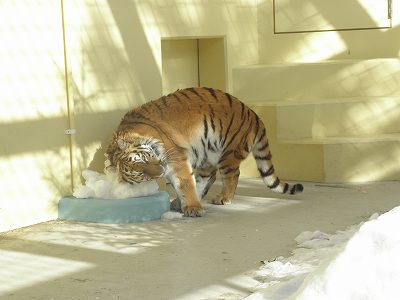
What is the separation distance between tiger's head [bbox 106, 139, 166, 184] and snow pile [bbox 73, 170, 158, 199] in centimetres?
7

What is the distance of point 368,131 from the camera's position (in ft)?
26.6

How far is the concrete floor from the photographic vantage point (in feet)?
15.1

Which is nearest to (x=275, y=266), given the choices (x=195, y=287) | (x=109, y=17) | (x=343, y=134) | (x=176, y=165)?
(x=195, y=287)

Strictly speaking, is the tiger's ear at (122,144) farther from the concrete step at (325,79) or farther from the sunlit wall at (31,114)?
the concrete step at (325,79)

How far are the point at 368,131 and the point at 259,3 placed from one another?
1.74 meters

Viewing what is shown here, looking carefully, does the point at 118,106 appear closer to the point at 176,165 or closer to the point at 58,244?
the point at 176,165

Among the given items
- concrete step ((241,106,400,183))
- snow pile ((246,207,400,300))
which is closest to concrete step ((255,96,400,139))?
concrete step ((241,106,400,183))

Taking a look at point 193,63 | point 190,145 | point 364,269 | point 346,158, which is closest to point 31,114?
point 190,145

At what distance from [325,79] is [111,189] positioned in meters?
2.86

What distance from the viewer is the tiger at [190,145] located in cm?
634

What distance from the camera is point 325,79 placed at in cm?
841

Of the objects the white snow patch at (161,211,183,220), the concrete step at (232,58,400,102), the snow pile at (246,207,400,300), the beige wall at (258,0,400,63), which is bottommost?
the white snow patch at (161,211,183,220)

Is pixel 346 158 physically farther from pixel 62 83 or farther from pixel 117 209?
pixel 62 83

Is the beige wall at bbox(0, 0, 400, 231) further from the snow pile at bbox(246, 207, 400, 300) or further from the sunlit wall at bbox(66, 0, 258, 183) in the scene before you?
the snow pile at bbox(246, 207, 400, 300)
